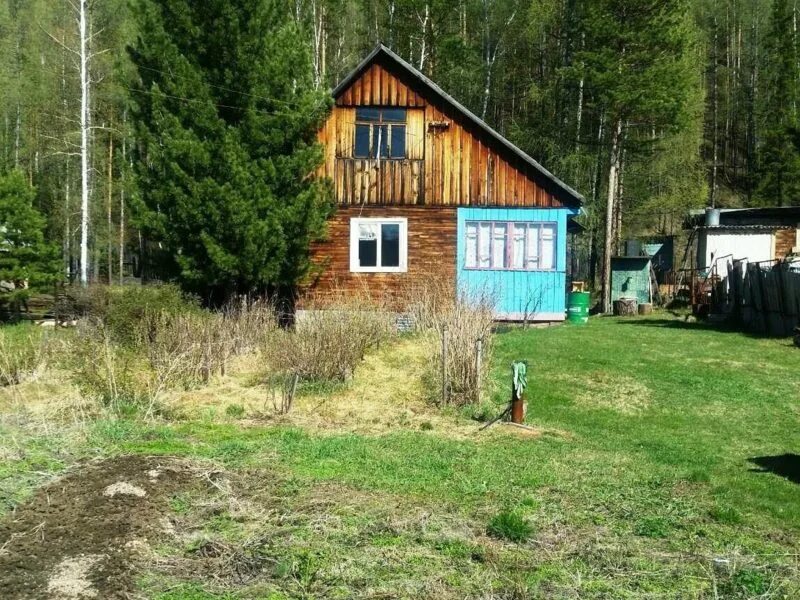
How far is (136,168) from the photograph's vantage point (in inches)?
688

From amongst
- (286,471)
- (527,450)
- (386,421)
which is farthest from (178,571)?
(386,421)

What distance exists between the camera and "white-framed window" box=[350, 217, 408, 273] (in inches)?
784

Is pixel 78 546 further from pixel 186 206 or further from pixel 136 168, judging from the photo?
pixel 136 168

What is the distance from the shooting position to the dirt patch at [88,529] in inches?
183

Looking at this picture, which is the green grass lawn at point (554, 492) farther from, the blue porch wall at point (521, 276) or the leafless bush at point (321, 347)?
the blue porch wall at point (521, 276)

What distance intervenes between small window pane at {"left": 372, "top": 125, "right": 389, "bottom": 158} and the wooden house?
0.08 feet

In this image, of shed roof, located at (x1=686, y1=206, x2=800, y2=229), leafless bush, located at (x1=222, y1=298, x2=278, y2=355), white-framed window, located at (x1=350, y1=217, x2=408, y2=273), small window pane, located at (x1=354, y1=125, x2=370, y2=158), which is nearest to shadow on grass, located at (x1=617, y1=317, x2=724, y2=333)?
white-framed window, located at (x1=350, y1=217, x2=408, y2=273)

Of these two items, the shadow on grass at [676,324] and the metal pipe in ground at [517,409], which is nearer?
the metal pipe in ground at [517,409]

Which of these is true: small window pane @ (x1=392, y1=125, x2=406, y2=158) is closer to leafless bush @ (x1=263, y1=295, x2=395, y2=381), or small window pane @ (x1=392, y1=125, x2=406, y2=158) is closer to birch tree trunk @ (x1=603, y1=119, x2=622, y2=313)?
leafless bush @ (x1=263, y1=295, x2=395, y2=381)

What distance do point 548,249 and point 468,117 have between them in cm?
379

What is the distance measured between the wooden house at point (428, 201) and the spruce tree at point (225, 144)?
1.88 metres

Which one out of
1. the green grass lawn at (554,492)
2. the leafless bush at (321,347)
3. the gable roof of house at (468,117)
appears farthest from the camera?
the gable roof of house at (468,117)

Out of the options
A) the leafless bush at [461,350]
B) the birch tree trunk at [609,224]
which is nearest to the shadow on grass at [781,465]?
the leafless bush at [461,350]

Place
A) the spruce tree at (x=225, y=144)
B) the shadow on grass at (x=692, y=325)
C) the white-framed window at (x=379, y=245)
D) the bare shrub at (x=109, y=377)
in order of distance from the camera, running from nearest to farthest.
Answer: the bare shrub at (x=109, y=377) < the spruce tree at (x=225, y=144) < the shadow on grass at (x=692, y=325) < the white-framed window at (x=379, y=245)
